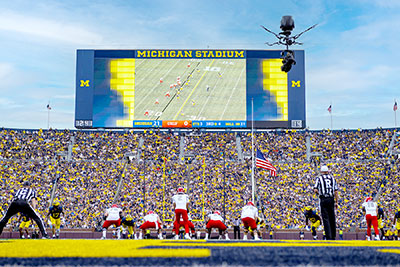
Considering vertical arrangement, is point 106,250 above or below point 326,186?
below

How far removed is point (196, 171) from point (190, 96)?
653 cm

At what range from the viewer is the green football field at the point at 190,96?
39625mm

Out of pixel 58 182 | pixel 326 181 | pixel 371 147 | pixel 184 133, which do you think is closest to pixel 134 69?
pixel 184 133

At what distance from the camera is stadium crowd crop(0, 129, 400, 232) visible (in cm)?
3400

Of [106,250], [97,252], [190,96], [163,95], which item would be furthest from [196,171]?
[97,252]

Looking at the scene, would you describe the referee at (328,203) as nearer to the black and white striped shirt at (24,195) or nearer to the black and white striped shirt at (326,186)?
the black and white striped shirt at (326,186)

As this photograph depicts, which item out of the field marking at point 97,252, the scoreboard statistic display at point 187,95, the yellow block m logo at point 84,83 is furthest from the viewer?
the yellow block m logo at point 84,83

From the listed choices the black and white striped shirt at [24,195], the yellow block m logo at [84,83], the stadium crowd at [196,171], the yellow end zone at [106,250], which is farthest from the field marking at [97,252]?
the yellow block m logo at [84,83]

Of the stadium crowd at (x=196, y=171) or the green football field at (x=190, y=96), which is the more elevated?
the green football field at (x=190, y=96)

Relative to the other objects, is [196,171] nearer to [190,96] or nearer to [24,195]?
[190,96]

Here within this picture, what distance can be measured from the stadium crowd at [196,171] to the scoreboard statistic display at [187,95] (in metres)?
2.96

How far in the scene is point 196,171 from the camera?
38.4m

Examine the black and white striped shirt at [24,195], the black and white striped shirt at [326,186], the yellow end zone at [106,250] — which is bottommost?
the yellow end zone at [106,250]

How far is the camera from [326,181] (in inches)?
461
